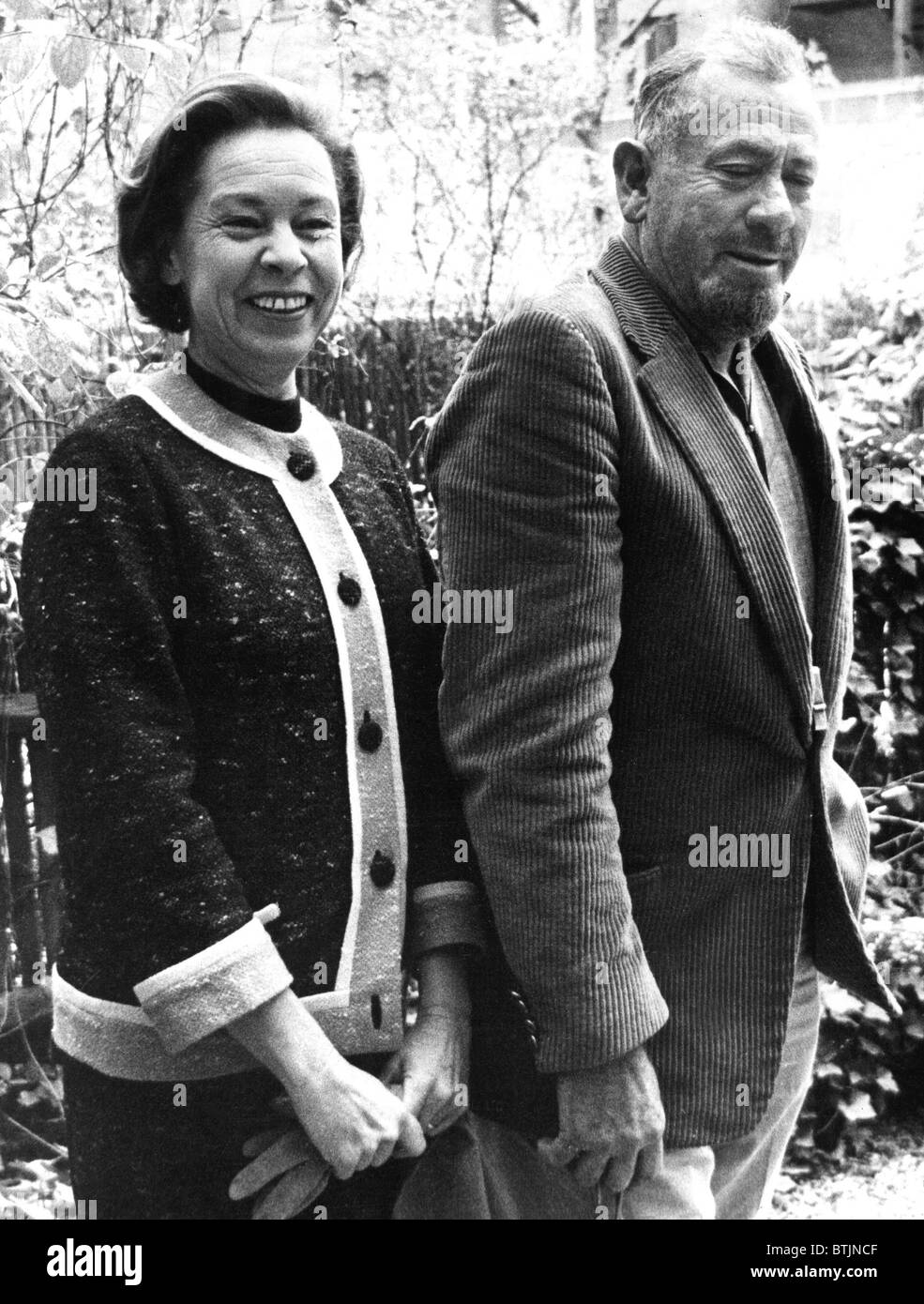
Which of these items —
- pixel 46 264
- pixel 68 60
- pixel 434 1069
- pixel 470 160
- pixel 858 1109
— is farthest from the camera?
pixel 858 1109

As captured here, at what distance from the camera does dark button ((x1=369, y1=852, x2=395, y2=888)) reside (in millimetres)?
1580

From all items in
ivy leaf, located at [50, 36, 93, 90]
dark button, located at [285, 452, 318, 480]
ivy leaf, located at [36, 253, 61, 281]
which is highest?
ivy leaf, located at [50, 36, 93, 90]

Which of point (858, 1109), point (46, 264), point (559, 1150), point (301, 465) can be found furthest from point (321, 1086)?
point (858, 1109)

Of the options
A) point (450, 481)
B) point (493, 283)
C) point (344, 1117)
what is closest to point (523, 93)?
point (493, 283)

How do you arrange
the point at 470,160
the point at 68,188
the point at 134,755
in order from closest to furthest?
the point at 134,755, the point at 68,188, the point at 470,160

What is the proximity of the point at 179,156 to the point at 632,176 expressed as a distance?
0.52 meters

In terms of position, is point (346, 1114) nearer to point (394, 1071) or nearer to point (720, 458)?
point (394, 1071)

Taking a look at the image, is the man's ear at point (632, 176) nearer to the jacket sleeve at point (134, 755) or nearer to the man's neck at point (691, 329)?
the man's neck at point (691, 329)

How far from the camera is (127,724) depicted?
4.59ft

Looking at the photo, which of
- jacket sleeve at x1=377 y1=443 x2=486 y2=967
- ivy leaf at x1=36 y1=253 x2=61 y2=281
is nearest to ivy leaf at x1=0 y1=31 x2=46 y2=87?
ivy leaf at x1=36 y1=253 x2=61 y2=281

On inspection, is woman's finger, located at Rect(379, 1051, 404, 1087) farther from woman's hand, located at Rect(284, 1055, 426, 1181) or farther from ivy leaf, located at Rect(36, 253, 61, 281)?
ivy leaf, located at Rect(36, 253, 61, 281)

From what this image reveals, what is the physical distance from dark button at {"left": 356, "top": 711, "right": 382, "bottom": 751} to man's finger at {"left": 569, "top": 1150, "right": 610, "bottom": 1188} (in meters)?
0.49

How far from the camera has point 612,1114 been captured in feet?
4.96

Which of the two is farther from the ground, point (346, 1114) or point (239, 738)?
point (239, 738)
